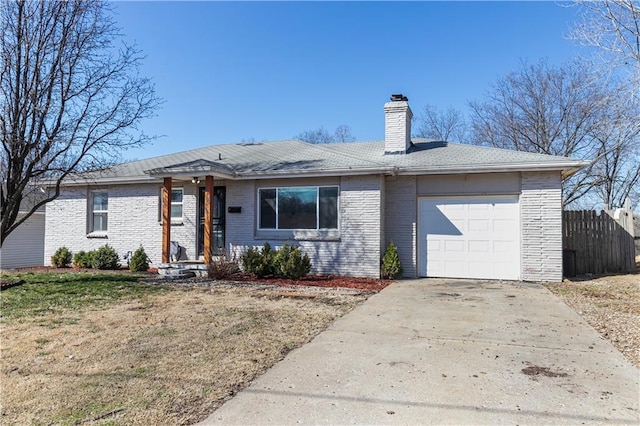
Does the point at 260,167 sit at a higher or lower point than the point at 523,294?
higher

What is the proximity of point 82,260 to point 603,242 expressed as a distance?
1635 centimetres

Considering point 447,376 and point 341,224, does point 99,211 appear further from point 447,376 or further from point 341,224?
point 447,376

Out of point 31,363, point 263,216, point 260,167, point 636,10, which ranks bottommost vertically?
point 31,363

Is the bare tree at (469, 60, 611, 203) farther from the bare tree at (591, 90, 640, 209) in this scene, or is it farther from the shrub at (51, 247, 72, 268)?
the shrub at (51, 247, 72, 268)

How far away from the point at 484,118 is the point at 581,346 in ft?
74.4

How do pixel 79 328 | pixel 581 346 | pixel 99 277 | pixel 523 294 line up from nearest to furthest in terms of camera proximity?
pixel 581 346 → pixel 79 328 → pixel 523 294 → pixel 99 277

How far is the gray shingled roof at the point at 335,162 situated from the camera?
10891 millimetres

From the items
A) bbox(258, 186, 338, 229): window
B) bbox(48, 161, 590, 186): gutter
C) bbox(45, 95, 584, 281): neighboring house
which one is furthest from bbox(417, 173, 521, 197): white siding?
bbox(258, 186, 338, 229): window

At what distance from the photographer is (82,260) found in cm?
1342

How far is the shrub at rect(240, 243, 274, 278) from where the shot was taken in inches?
436

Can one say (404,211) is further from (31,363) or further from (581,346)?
(31,363)

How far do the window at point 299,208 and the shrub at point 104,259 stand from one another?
16.1ft

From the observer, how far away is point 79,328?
571 cm

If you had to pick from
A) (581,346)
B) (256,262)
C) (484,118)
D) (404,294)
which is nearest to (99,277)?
(256,262)
